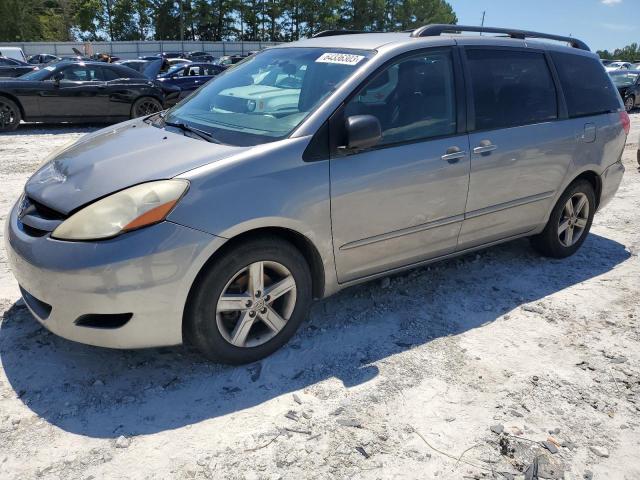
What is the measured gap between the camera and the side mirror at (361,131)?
9.91 ft

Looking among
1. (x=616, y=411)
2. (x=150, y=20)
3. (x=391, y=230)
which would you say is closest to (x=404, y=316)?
(x=391, y=230)

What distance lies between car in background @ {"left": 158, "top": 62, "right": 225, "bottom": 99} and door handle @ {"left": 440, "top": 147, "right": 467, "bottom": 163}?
34.5 feet

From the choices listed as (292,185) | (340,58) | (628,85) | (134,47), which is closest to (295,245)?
(292,185)

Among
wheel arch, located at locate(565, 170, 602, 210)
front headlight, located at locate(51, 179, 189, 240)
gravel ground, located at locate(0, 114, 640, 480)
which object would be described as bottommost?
gravel ground, located at locate(0, 114, 640, 480)

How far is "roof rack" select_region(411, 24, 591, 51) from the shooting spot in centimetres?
383

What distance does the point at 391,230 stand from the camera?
3434 millimetres

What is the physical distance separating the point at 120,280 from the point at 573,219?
390 centimetres

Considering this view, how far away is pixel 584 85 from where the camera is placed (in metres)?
4.61

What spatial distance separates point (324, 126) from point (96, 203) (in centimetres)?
128

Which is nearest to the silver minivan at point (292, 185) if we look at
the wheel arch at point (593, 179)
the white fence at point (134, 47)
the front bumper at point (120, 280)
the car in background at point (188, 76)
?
the front bumper at point (120, 280)

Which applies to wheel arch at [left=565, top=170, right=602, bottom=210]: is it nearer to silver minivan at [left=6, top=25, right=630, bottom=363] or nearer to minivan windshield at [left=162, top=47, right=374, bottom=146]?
silver minivan at [left=6, top=25, right=630, bottom=363]

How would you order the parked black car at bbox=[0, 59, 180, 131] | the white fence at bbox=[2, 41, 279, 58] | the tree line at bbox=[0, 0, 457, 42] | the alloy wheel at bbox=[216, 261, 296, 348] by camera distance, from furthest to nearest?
the tree line at bbox=[0, 0, 457, 42], the white fence at bbox=[2, 41, 279, 58], the parked black car at bbox=[0, 59, 180, 131], the alloy wheel at bbox=[216, 261, 296, 348]

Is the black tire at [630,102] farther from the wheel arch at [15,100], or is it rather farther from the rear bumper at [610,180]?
the wheel arch at [15,100]

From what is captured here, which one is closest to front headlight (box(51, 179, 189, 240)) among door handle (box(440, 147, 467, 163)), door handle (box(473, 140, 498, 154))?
door handle (box(440, 147, 467, 163))
